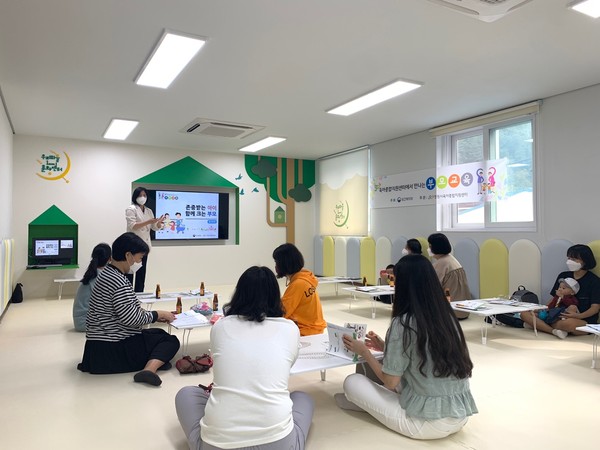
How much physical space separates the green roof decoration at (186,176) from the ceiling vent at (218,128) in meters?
1.65

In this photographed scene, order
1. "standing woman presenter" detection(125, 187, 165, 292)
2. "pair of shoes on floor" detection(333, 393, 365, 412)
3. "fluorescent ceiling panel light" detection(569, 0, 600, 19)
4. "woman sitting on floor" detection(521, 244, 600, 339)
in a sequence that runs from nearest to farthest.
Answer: "pair of shoes on floor" detection(333, 393, 365, 412)
"fluorescent ceiling panel light" detection(569, 0, 600, 19)
"woman sitting on floor" detection(521, 244, 600, 339)
"standing woman presenter" detection(125, 187, 165, 292)

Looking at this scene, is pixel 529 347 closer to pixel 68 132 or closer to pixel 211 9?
pixel 211 9

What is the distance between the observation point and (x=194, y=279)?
359 inches

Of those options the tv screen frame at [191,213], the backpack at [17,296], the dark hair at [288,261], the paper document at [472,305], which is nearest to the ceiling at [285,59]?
the dark hair at [288,261]

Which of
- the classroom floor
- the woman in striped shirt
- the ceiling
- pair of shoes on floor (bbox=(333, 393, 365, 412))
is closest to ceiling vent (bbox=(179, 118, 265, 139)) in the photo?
the ceiling

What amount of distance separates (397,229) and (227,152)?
401cm

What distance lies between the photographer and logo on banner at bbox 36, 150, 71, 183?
7.82 metres

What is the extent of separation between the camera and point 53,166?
7898 mm

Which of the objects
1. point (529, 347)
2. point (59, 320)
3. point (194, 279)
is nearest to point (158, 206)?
point (194, 279)

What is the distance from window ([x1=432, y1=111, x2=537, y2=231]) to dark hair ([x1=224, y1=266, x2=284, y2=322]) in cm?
489

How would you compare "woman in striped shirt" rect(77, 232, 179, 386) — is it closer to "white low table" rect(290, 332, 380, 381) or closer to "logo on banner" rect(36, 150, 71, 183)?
"white low table" rect(290, 332, 380, 381)

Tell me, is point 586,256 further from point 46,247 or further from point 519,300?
point 46,247

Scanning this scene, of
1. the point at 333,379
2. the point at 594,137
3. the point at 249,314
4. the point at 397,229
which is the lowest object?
the point at 333,379

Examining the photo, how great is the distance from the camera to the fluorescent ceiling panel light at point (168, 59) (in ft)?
12.7
